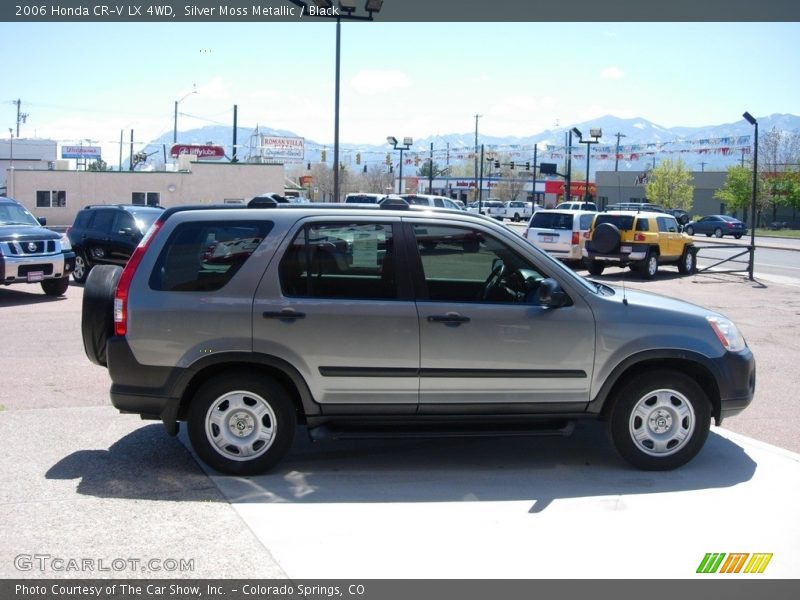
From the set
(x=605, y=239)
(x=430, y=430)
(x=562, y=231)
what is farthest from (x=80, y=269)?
(x=430, y=430)

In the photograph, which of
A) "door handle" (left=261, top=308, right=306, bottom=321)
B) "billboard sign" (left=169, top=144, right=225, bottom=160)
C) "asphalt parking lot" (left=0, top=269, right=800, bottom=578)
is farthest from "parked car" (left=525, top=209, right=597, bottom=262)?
"billboard sign" (left=169, top=144, right=225, bottom=160)

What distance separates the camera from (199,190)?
52.7m

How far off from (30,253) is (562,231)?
1449 centimetres

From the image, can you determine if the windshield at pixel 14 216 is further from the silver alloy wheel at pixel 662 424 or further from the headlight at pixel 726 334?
the headlight at pixel 726 334

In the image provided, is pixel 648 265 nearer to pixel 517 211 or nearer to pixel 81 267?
pixel 81 267

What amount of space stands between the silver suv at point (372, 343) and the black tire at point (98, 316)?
14mm

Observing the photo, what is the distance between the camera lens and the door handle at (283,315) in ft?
19.0

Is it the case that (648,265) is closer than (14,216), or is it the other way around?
(14,216)

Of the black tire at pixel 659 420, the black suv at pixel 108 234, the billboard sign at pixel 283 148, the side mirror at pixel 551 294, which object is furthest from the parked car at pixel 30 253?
the billboard sign at pixel 283 148

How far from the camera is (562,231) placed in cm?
2438

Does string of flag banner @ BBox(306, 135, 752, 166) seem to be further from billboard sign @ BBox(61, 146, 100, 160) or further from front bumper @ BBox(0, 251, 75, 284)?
front bumper @ BBox(0, 251, 75, 284)

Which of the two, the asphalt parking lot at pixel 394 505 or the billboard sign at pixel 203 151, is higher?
the billboard sign at pixel 203 151

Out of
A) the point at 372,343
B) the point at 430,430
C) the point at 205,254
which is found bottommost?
the point at 430,430

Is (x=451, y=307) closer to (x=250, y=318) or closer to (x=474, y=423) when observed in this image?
(x=474, y=423)
